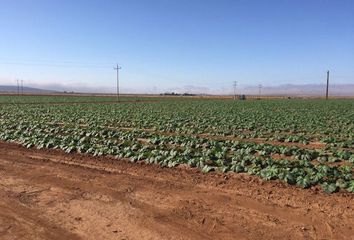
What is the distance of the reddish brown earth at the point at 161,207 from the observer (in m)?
7.00

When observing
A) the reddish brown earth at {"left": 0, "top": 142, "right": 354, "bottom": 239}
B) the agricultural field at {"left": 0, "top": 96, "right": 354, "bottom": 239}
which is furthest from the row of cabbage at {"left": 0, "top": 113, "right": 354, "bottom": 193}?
the reddish brown earth at {"left": 0, "top": 142, "right": 354, "bottom": 239}

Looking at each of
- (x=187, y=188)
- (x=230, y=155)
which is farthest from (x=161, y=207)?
(x=230, y=155)

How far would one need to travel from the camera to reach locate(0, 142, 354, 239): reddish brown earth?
7.00 meters

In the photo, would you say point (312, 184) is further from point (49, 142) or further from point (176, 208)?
point (49, 142)

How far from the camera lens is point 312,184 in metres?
9.62

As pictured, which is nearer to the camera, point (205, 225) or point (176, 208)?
point (205, 225)

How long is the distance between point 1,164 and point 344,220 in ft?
35.5

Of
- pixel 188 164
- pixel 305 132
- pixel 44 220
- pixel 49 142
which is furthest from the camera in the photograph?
pixel 305 132

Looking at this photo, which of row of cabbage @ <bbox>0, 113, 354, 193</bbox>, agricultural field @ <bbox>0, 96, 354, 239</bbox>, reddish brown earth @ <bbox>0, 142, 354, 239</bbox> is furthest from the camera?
row of cabbage @ <bbox>0, 113, 354, 193</bbox>

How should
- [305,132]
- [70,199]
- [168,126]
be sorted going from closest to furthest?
[70,199] < [305,132] < [168,126]

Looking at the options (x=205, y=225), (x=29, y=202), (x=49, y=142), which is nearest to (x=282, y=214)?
(x=205, y=225)

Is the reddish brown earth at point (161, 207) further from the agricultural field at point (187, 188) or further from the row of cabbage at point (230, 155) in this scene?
the row of cabbage at point (230, 155)

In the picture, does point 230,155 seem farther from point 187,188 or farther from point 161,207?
point 161,207

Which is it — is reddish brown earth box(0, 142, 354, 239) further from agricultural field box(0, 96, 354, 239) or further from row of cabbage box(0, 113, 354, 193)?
row of cabbage box(0, 113, 354, 193)
